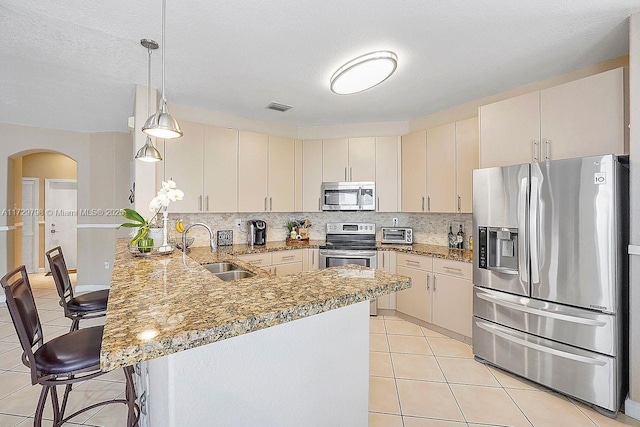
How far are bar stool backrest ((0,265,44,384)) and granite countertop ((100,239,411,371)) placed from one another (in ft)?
1.13

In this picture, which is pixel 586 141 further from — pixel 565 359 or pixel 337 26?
pixel 337 26

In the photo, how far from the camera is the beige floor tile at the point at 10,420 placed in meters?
1.96

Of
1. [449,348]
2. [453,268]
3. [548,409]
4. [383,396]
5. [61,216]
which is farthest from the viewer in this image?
[61,216]

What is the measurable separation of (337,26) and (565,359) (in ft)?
9.03

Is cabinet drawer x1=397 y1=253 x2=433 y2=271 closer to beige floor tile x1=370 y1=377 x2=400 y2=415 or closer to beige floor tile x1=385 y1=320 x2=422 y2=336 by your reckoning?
beige floor tile x1=385 y1=320 x2=422 y2=336

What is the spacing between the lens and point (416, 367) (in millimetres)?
2664

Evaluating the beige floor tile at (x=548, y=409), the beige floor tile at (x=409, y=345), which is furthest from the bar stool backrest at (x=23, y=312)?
the beige floor tile at (x=548, y=409)

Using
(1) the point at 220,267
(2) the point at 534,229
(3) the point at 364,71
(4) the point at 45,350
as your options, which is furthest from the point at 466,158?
(4) the point at 45,350

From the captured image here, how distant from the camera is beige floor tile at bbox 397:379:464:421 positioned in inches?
81.0

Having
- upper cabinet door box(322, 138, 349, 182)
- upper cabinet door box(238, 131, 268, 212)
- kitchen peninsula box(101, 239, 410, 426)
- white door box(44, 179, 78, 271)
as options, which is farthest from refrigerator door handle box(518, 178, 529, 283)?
white door box(44, 179, 78, 271)

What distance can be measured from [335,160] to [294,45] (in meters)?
2.08

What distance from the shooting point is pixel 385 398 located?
87.5 inches

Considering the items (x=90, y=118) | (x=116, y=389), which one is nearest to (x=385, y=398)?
(x=116, y=389)

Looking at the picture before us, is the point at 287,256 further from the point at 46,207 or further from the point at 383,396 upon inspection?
the point at 46,207
